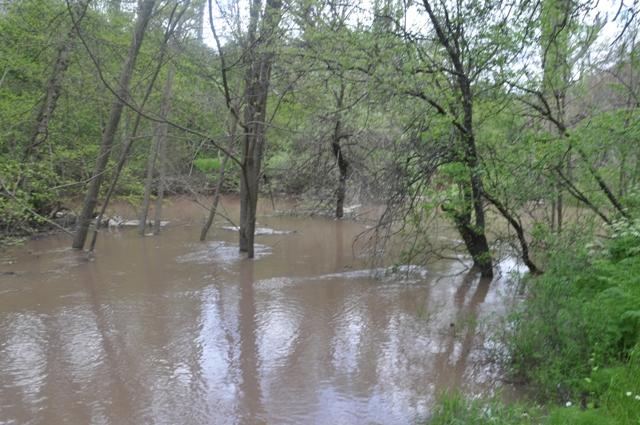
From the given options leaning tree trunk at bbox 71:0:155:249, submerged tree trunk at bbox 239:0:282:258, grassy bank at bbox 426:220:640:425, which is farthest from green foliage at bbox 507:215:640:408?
leaning tree trunk at bbox 71:0:155:249

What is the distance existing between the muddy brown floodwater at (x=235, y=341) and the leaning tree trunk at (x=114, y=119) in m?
1.61

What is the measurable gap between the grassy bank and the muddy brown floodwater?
373 mm

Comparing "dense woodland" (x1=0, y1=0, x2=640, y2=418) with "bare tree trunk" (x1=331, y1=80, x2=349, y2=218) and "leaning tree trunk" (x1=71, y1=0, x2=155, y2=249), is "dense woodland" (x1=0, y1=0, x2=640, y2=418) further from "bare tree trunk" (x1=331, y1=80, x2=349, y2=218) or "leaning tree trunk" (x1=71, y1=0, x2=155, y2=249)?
"bare tree trunk" (x1=331, y1=80, x2=349, y2=218)

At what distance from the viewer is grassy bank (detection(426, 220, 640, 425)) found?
13.3 feet

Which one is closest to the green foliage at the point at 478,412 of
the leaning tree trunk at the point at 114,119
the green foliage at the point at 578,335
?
the green foliage at the point at 578,335

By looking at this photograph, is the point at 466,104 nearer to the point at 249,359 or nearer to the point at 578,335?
the point at 578,335

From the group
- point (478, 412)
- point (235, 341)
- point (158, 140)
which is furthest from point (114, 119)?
point (478, 412)

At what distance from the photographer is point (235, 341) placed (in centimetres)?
668

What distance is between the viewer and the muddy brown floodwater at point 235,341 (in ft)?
16.1

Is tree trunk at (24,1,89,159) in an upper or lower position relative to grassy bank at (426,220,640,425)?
upper

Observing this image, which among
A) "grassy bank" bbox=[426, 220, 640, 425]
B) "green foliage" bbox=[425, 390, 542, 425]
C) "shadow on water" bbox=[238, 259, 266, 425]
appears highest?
"grassy bank" bbox=[426, 220, 640, 425]

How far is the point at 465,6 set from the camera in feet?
25.4

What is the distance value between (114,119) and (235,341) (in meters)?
7.86

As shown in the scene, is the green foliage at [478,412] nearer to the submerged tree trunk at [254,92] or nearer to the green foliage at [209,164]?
the submerged tree trunk at [254,92]
